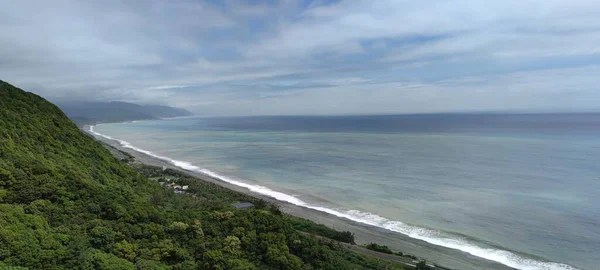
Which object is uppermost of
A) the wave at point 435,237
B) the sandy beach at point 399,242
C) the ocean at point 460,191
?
the ocean at point 460,191

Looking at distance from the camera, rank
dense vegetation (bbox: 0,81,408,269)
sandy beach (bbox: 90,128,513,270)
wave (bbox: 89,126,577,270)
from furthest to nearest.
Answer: wave (bbox: 89,126,577,270)
sandy beach (bbox: 90,128,513,270)
dense vegetation (bbox: 0,81,408,269)

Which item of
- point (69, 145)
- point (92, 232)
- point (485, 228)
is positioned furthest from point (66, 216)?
point (485, 228)

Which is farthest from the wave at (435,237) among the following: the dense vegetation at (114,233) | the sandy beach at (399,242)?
the dense vegetation at (114,233)

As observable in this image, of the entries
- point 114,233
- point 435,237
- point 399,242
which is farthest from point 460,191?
point 114,233

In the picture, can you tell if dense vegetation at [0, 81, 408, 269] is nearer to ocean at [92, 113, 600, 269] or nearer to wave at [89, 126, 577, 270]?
wave at [89, 126, 577, 270]

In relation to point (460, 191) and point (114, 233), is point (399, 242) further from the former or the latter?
point (114, 233)

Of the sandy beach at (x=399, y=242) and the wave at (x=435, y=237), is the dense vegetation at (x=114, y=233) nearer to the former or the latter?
the sandy beach at (x=399, y=242)

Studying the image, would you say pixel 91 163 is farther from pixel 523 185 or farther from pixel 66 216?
pixel 523 185

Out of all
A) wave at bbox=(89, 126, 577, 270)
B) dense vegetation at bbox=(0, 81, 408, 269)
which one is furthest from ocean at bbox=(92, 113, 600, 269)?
dense vegetation at bbox=(0, 81, 408, 269)

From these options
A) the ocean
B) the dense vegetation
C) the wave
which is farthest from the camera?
the ocean

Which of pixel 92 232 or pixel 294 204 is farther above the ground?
pixel 92 232

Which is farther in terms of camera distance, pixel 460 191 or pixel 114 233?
pixel 460 191
